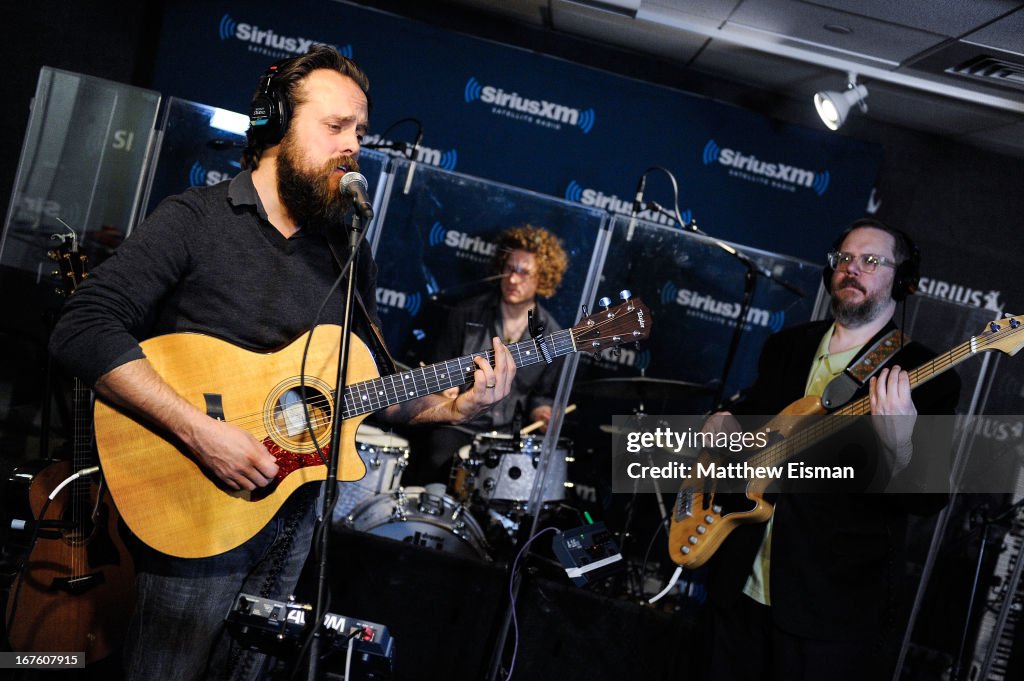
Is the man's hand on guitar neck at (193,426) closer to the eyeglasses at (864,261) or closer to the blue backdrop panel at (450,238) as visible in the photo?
the eyeglasses at (864,261)

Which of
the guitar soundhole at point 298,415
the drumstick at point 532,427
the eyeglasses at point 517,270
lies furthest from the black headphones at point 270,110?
the eyeglasses at point 517,270

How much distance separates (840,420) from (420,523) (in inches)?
88.4

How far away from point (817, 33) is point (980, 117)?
5.58ft

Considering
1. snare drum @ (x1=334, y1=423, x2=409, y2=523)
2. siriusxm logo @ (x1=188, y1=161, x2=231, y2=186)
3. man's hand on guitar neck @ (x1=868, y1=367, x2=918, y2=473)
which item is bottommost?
snare drum @ (x1=334, y1=423, x2=409, y2=523)

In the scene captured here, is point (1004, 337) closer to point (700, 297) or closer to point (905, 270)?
point (905, 270)

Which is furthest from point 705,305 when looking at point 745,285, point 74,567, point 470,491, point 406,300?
point 74,567

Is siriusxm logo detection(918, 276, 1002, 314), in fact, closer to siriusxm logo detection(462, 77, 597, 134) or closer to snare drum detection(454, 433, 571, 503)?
siriusxm logo detection(462, 77, 597, 134)

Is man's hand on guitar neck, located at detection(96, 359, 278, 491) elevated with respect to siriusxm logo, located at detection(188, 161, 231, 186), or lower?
lower

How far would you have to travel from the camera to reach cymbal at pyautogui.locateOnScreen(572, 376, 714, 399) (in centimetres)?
450

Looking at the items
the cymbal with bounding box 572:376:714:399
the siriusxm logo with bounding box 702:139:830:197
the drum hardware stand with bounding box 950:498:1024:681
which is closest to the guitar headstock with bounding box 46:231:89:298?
the cymbal with bounding box 572:376:714:399

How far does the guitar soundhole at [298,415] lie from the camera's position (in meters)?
2.62

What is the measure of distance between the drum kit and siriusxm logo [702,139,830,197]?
2.84m

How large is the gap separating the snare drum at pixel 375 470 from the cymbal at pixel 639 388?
1066mm

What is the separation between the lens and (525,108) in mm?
6766
